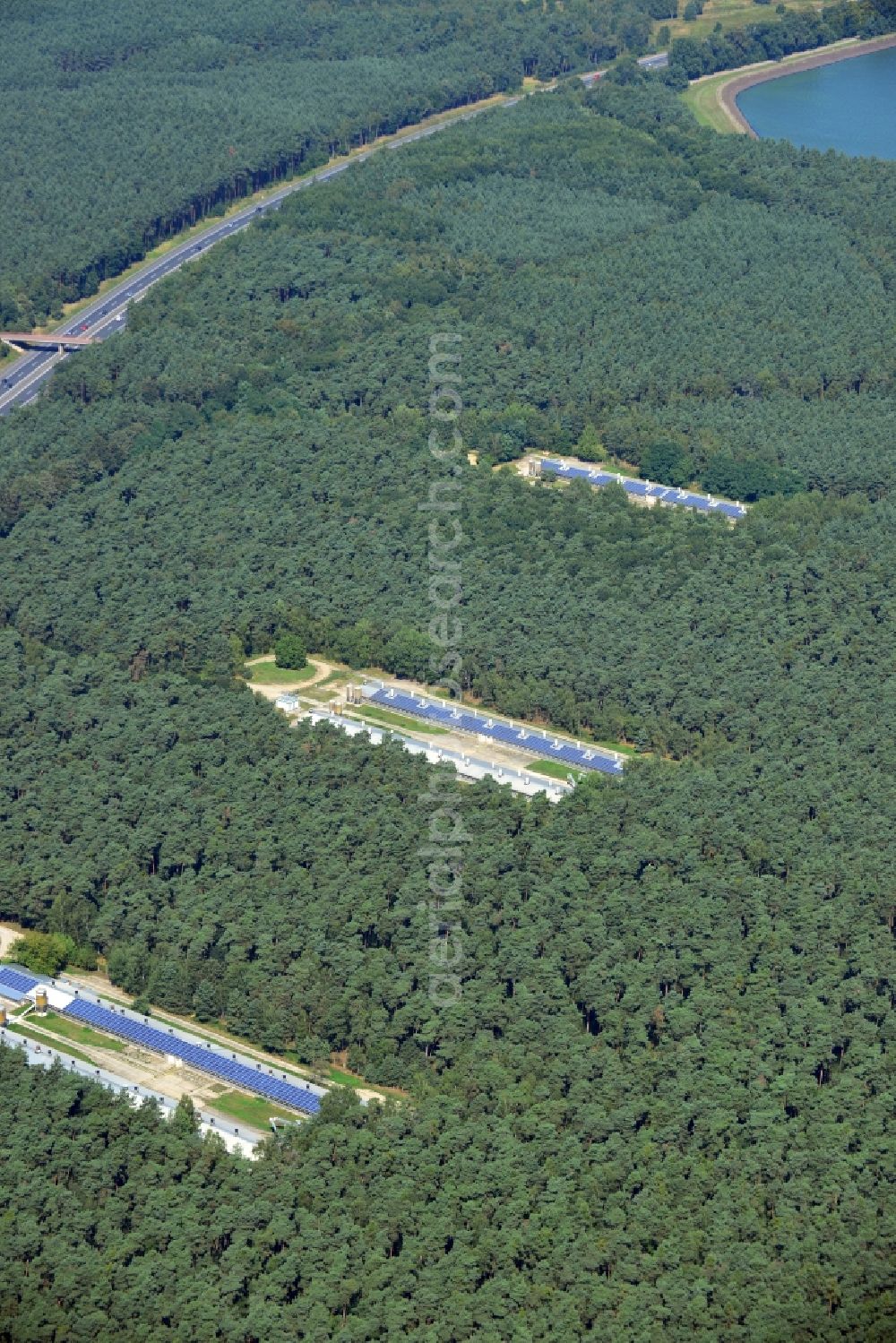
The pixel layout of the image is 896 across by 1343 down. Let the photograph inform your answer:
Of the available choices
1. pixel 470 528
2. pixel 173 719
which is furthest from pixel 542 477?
pixel 173 719

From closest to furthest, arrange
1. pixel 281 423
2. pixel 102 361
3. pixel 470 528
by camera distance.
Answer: pixel 470 528 < pixel 281 423 < pixel 102 361

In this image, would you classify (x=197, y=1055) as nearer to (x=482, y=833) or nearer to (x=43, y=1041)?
(x=43, y=1041)

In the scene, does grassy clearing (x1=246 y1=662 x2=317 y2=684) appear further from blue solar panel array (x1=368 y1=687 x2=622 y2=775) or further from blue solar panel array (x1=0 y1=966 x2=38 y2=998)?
blue solar panel array (x1=0 y1=966 x2=38 y2=998)

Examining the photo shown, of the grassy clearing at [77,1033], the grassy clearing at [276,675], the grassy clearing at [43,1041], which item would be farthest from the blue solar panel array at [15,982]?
the grassy clearing at [276,675]

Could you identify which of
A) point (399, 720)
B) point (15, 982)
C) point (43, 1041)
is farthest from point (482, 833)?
point (43, 1041)

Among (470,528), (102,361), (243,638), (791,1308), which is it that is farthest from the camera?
(102,361)

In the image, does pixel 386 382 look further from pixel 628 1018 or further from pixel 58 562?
pixel 628 1018
